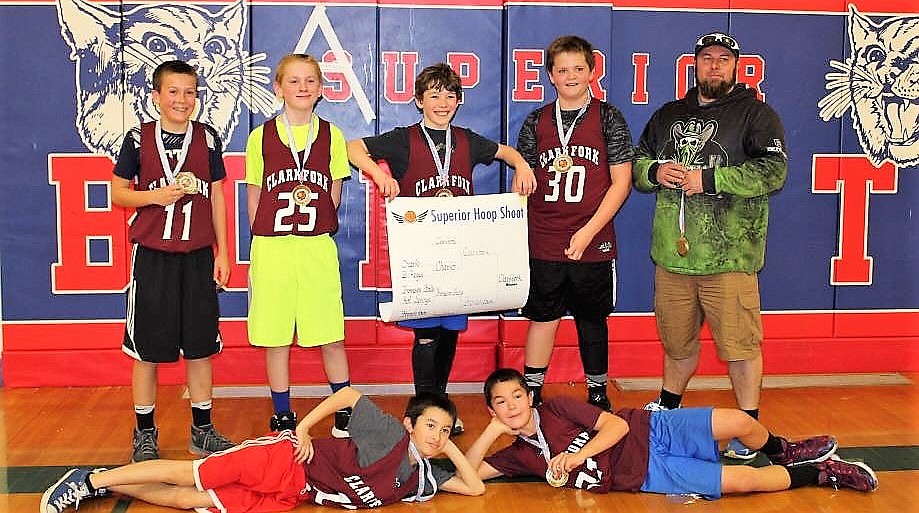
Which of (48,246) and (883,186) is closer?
(48,246)

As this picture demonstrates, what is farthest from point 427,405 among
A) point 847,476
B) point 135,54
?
point 135,54

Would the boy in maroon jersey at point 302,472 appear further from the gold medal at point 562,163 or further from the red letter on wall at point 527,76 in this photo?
the red letter on wall at point 527,76

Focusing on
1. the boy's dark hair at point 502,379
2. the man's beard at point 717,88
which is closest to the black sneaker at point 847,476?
the boy's dark hair at point 502,379

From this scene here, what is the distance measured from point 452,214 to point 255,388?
1.57 metres

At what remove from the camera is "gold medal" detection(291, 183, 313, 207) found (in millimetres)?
3941

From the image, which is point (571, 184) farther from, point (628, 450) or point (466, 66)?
point (628, 450)

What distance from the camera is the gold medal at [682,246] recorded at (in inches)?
155

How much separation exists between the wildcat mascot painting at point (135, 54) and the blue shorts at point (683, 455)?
2.71 meters

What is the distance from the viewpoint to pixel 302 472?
11.0 ft

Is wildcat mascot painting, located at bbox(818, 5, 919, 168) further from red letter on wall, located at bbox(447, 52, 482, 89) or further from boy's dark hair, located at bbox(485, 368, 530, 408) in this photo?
boy's dark hair, located at bbox(485, 368, 530, 408)

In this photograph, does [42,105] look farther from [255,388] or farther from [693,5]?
[693,5]

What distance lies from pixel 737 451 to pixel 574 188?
4.20ft

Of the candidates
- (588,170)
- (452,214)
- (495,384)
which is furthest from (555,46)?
(495,384)

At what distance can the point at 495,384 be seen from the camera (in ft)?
11.2
